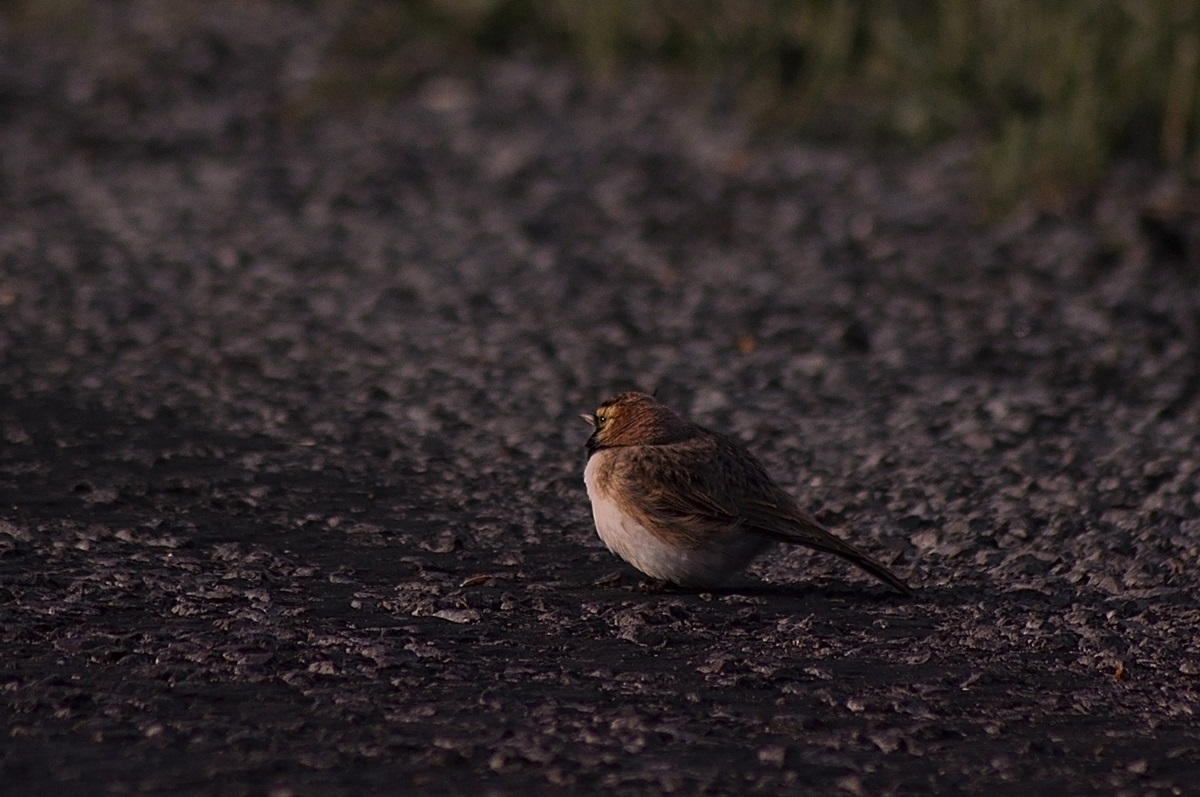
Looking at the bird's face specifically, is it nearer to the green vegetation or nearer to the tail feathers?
the tail feathers

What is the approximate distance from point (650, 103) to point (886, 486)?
7.03 m

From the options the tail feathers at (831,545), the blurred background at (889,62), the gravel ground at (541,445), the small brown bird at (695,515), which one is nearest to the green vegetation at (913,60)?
the blurred background at (889,62)

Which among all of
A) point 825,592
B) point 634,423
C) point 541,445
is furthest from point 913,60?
point 825,592

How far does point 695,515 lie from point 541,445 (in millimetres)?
2099

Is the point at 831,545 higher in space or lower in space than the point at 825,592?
higher

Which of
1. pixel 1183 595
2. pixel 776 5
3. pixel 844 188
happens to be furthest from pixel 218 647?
pixel 776 5

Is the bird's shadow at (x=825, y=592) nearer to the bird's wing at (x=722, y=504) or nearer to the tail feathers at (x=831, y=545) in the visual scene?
the bird's wing at (x=722, y=504)

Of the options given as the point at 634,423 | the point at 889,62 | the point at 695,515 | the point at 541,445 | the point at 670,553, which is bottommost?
the point at 541,445

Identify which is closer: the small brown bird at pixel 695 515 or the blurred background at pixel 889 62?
the small brown bird at pixel 695 515

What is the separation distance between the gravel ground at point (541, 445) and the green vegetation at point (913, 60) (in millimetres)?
330

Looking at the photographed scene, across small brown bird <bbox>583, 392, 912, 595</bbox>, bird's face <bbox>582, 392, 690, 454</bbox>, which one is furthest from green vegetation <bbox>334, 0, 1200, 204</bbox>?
small brown bird <bbox>583, 392, 912, 595</bbox>

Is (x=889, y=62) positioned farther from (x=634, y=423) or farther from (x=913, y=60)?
(x=634, y=423)

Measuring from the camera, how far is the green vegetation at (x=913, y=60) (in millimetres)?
11484

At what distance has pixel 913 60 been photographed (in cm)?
1216
